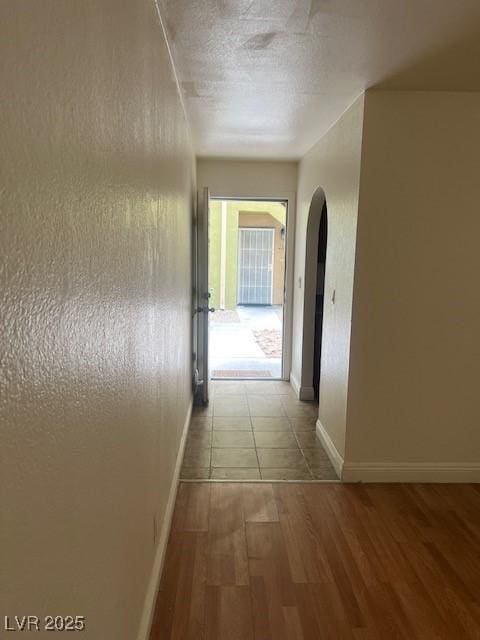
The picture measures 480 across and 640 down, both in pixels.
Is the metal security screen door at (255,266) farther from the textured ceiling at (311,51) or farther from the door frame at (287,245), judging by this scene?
the textured ceiling at (311,51)

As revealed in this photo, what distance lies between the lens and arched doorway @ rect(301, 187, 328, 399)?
419 cm

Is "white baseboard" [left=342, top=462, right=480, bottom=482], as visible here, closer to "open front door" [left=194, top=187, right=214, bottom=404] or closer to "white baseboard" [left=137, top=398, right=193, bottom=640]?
"white baseboard" [left=137, top=398, right=193, bottom=640]

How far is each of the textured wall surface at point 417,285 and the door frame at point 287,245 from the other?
7.15 feet

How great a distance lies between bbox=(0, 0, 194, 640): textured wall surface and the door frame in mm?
3004

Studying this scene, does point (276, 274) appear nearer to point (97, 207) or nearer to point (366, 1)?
point (366, 1)

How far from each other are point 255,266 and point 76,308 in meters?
11.5

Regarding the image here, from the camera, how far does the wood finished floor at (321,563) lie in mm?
1668

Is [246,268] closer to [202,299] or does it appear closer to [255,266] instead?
[255,266]

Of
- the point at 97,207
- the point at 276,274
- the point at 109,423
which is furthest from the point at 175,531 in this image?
the point at 276,274

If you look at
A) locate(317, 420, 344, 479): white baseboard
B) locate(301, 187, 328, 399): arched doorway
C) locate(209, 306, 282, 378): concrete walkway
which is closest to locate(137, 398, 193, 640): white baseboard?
locate(317, 420, 344, 479): white baseboard

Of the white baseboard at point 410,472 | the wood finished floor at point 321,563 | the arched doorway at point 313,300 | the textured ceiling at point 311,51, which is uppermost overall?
the textured ceiling at point 311,51

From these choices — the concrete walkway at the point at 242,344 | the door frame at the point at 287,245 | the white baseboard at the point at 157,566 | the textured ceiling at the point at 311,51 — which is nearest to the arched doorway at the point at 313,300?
the door frame at the point at 287,245

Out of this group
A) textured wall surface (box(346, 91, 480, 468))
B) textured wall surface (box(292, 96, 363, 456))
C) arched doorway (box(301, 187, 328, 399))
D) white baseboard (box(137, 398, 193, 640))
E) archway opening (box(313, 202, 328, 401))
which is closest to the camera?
white baseboard (box(137, 398, 193, 640))

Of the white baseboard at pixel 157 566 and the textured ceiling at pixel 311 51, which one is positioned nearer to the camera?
the white baseboard at pixel 157 566
